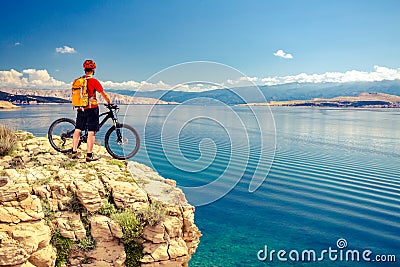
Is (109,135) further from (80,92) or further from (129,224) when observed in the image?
(129,224)

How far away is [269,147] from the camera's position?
3466 cm

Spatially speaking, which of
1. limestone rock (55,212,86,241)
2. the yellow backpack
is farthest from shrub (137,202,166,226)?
the yellow backpack

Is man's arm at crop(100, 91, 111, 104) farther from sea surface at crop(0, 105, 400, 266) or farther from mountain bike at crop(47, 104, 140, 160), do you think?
sea surface at crop(0, 105, 400, 266)

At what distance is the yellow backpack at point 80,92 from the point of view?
8695 millimetres

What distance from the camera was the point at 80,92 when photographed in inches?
343

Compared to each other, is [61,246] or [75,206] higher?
[75,206]

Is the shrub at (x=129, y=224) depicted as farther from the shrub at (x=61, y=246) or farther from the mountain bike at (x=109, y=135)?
the mountain bike at (x=109, y=135)

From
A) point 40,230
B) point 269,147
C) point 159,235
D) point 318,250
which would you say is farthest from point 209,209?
point 269,147

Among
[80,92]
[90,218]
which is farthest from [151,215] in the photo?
[80,92]

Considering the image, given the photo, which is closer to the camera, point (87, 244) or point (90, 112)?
point (87, 244)

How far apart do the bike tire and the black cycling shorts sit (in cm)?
105

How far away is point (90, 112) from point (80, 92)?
65cm

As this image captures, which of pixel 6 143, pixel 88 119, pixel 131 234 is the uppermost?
pixel 88 119

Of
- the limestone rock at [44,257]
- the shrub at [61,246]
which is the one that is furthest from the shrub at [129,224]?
the limestone rock at [44,257]
